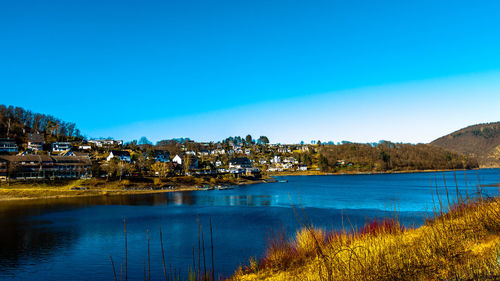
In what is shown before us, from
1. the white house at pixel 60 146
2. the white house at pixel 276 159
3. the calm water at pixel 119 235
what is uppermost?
the white house at pixel 60 146

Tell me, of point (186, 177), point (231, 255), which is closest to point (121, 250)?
point (231, 255)

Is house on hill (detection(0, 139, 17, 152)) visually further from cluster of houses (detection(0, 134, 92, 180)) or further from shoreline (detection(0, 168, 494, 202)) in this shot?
shoreline (detection(0, 168, 494, 202))

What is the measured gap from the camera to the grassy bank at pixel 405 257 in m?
5.27

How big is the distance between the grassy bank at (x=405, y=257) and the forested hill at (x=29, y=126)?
109 m

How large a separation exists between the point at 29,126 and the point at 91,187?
225 ft

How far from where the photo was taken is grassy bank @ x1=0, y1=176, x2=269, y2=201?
163ft

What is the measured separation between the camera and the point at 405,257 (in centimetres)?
605

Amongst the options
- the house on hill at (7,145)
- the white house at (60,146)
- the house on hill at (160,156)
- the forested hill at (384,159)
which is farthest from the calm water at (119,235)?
the forested hill at (384,159)

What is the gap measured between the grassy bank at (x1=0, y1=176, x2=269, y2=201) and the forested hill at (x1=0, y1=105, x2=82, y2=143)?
51062mm

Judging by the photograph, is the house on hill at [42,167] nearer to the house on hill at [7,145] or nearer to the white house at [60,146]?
the house on hill at [7,145]

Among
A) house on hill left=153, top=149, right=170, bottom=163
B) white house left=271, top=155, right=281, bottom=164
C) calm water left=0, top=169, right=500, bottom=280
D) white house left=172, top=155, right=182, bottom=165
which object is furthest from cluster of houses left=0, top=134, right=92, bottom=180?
white house left=271, top=155, right=281, bottom=164

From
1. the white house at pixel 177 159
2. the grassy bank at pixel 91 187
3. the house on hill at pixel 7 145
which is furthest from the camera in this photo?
the white house at pixel 177 159

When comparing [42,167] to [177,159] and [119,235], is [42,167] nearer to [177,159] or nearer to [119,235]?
[177,159]

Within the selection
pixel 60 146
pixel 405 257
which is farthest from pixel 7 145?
pixel 405 257
